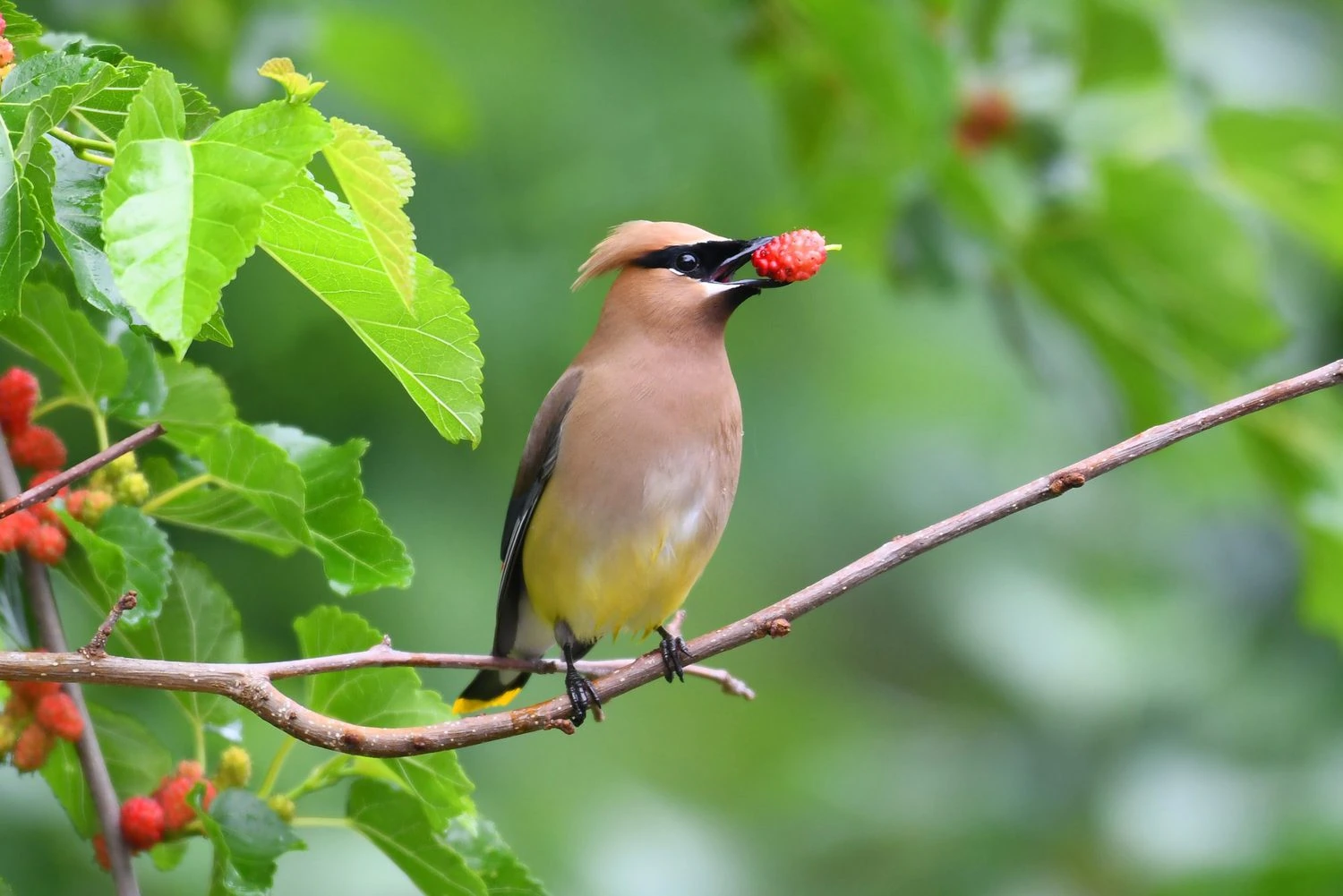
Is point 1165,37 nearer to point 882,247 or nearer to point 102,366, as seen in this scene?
point 882,247

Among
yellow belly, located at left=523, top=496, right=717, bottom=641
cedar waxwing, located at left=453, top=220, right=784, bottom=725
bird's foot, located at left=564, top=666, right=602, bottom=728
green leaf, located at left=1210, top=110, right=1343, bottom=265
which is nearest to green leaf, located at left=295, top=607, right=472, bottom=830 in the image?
bird's foot, located at left=564, top=666, right=602, bottom=728

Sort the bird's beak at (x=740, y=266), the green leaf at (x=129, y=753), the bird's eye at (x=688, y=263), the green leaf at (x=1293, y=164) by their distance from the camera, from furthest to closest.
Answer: the green leaf at (x=1293, y=164) → the bird's eye at (x=688, y=263) → the bird's beak at (x=740, y=266) → the green leaf at (x=129, y=753)

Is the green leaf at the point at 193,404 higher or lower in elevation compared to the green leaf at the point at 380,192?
higher

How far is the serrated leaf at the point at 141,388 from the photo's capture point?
8.95ft

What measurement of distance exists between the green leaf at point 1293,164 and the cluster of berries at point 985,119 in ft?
2.00

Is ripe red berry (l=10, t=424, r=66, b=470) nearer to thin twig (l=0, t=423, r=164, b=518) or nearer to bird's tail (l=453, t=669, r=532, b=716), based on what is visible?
thin twig (l=0, t=423, r=164, b=518)

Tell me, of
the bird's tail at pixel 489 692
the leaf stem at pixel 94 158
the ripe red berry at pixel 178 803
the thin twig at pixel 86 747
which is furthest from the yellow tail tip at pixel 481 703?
the leaf stem at pixel 94 158

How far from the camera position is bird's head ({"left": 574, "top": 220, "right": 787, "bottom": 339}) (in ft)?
12.1

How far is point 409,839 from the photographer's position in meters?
2.80

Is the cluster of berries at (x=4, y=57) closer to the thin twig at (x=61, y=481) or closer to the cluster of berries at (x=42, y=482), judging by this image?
the thin twig at (x=61, y=481)

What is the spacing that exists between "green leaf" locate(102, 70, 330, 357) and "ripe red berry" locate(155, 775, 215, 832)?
1.29 metres

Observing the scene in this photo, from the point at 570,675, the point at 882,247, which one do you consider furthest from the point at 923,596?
the point at 570,675

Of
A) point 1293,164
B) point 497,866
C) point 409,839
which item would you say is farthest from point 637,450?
point 1293,164

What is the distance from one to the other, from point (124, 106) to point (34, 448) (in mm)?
942
